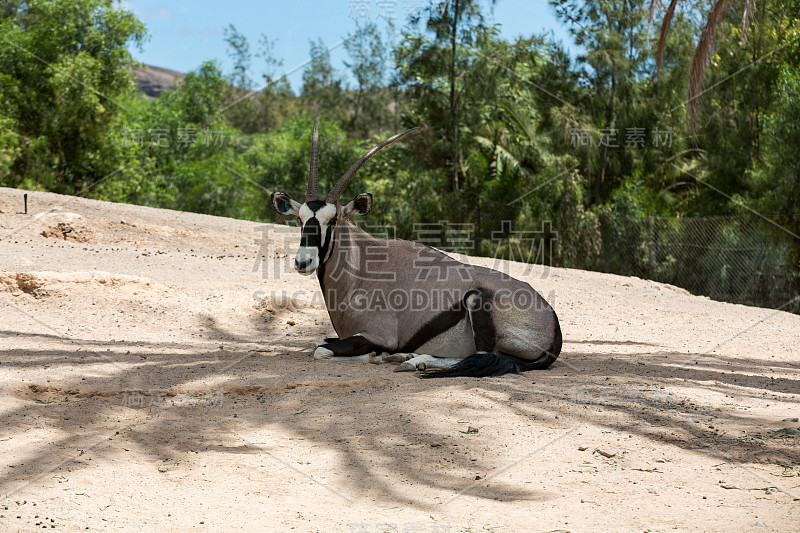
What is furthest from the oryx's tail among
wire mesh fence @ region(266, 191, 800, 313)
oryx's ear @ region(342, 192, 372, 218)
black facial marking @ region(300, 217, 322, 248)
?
wire mesh fence @ region(266, 191, 800, 313)

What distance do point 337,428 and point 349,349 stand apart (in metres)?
2.19

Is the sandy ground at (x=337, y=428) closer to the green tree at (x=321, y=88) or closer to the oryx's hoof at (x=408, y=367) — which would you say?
the oryx's hoof at (x=408, y=367)

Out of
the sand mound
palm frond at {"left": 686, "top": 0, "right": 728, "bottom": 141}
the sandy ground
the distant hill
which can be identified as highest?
the distant hill

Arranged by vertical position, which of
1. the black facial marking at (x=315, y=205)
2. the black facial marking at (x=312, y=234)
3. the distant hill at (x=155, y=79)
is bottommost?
the black facial marking at (x=312, y=234)

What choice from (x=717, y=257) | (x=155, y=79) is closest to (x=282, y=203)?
(x=717, y=257)

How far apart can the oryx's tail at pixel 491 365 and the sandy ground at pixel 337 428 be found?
0.24 m

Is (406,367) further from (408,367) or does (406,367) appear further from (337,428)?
(337,428)

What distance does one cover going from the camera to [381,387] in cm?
603

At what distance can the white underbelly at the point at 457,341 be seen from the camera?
6.96 metres

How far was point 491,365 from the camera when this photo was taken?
649 cm

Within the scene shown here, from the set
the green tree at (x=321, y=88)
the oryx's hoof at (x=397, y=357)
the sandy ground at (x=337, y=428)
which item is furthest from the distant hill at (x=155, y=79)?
the oryx's hoof at (x=397, y=357)

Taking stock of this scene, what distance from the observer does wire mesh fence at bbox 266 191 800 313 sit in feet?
51.7

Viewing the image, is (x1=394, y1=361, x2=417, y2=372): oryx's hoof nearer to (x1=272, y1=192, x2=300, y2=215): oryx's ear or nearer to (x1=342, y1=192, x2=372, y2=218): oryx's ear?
(x1=342, y1=192, x2=372, y2=218): oryx's ear

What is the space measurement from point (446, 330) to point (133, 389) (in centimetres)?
279
